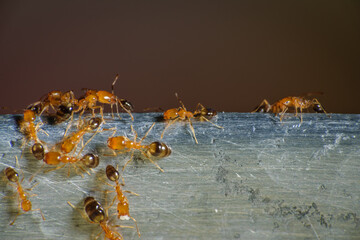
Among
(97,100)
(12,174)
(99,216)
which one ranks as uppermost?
(97,100)

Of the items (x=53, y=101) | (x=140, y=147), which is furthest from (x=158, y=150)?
(x=53, y=101)

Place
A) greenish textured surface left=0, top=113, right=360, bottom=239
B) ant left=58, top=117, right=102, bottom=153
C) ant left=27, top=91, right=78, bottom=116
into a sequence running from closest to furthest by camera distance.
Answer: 1. greenish textured surface left=0, top=113, right=360, bottom=239
2. ant left=58, top=117, right=102, bottom=153
3. ant left=27, top=91, right=78, bottom=116

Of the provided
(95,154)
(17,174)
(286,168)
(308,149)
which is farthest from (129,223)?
(308,149)

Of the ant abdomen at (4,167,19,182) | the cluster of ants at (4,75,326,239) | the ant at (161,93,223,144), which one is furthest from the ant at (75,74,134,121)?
the ant abdomen at (4,167,19,182)

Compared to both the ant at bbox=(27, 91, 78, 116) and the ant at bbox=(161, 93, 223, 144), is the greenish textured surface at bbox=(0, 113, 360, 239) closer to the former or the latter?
the ant at bbox=(161, 93, 223, 144)

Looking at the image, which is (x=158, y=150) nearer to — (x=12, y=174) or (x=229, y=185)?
(x=229, y=185)
